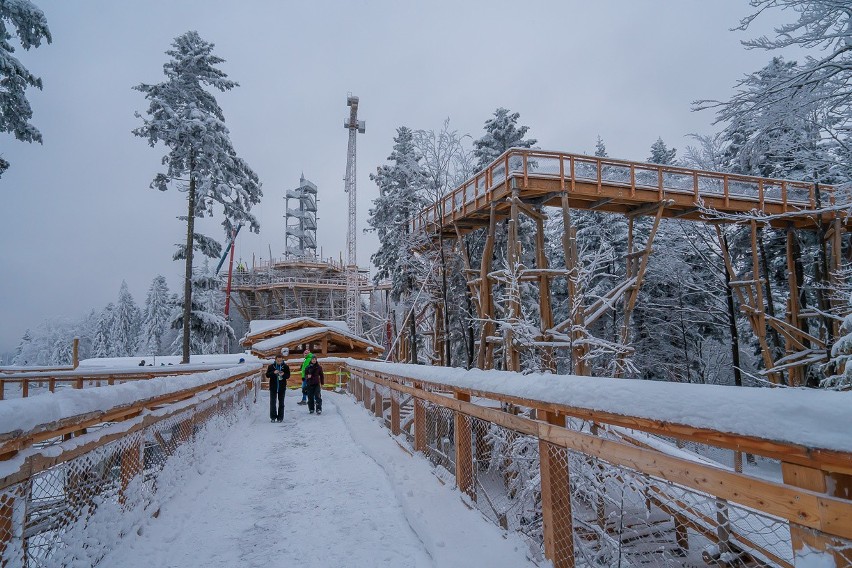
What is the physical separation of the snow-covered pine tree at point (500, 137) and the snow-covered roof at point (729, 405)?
21.9m

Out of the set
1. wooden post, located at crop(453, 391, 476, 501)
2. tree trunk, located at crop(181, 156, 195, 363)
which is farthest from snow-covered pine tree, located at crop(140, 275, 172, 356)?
wooden post, located at crop(453, 391, 476, 501)

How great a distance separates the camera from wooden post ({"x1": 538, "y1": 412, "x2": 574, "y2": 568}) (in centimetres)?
306

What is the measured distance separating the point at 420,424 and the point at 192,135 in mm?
18669

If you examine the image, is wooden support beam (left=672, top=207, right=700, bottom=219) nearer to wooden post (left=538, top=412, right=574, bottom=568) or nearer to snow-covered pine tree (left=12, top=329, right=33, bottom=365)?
wooden post (left=538, top=412, right=574, bottom=568)

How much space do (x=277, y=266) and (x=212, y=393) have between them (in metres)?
48.2

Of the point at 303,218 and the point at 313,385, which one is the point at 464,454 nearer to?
the point at 313,385

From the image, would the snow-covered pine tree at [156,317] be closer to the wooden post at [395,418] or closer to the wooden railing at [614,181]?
the wooden railing at [614,181]

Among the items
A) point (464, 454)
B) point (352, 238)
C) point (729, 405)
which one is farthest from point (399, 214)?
point (352, 238)

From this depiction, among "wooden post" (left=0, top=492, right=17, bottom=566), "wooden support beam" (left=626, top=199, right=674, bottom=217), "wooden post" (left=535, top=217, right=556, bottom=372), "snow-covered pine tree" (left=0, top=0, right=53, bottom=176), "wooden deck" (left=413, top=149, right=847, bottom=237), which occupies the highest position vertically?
"snow-covered pine tree" (left=0, top=0, right=53, bottom=176)

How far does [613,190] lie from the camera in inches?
627

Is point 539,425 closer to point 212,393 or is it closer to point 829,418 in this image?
point 829,418

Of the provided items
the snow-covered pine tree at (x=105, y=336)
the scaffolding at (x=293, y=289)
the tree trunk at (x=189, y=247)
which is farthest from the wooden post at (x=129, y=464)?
the snow-covered pine tree at (x=105, y=336)

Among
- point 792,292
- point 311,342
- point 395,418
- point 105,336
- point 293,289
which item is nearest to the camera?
point 395,418

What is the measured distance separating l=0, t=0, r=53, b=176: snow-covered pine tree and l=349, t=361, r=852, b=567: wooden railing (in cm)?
1269
